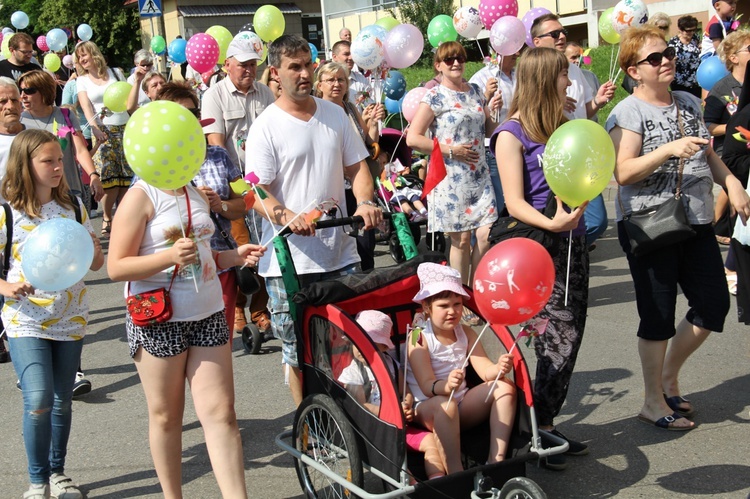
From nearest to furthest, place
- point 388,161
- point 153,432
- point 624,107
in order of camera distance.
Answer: point 153,432 < point 624,107 < point 388,161

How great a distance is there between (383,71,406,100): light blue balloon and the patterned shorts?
717 cm

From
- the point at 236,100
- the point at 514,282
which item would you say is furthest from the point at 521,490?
the point at 236,100

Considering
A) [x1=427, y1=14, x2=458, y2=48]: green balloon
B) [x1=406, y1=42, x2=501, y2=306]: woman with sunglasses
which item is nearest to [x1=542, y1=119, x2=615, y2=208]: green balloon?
[x1=406, y1=42, x2=501, y2=306]: woman with sunglasses

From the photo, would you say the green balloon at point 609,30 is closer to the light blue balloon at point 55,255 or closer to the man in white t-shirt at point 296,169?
the man in white t-shirt at point 296,169

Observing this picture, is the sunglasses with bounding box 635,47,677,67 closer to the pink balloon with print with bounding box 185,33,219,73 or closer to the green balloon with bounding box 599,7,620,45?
the green balloon with bounding box 599,7,620,45

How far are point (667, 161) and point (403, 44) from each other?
169 inches

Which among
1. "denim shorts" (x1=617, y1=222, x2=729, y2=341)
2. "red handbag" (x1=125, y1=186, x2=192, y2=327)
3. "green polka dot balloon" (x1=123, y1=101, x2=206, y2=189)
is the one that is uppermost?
"green polka dot balloon" (x1=123, y1=101, x2=206, y2=189)

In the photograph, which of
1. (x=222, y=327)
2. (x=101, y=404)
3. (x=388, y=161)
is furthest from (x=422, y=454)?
(x=388, y=161)

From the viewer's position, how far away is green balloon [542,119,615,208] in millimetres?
4215

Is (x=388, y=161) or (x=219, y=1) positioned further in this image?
(x=219, y=1)

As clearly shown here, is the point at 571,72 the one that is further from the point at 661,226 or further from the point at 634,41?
the point at 661,226

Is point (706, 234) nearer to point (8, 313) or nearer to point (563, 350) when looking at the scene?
point (563, 350)

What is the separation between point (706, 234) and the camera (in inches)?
197

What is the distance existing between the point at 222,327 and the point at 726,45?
4.68 metres
